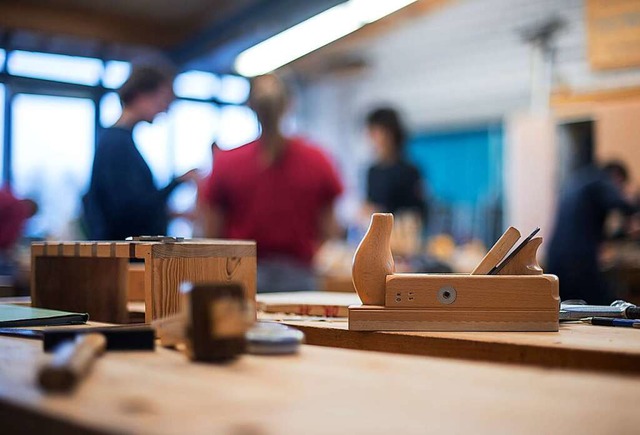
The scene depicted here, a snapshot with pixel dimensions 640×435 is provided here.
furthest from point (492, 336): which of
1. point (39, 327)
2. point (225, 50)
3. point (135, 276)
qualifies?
point (225, 50)

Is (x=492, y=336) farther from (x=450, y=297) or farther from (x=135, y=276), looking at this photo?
(x=135, y=276)

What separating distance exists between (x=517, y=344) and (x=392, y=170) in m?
3.35

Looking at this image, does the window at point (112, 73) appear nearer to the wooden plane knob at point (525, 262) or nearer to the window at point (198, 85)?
the window at point (198, 85)

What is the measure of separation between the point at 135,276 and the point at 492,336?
48.0 inches

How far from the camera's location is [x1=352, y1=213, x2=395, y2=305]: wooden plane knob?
149 centimetres

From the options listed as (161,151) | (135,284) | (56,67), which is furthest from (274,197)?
(161,151)

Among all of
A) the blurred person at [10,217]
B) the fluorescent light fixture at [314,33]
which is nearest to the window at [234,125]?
the fluorescent light fixture at [314,33]

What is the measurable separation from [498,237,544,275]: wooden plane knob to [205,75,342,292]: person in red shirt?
1.36 meters

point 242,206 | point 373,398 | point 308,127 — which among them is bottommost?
point 373,398

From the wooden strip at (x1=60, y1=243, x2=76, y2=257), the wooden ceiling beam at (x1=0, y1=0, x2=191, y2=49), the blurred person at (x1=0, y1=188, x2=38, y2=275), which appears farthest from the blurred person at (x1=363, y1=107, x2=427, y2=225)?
the wooden ceiling beam at (x1=0, y1=0, x2=191, y2=49)

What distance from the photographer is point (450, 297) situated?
4.80ft

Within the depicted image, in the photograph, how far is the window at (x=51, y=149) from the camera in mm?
7961

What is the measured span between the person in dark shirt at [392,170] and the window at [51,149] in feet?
14.2

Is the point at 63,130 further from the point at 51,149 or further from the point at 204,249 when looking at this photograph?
the point at 204,249
